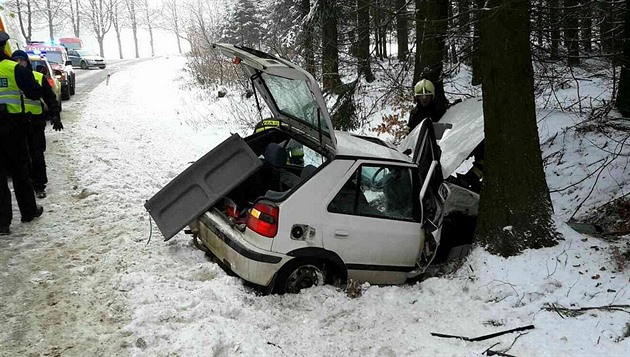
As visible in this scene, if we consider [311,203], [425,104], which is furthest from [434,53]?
[311,203]

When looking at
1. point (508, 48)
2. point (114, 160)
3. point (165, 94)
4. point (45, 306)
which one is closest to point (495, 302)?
point (508, 48)

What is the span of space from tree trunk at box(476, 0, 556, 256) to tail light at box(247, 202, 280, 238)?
7.15ft

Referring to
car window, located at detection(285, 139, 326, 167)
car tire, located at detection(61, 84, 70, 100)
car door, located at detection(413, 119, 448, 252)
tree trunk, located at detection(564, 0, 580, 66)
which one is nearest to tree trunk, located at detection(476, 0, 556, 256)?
car door, located at detection(413, 119, 448, 252)

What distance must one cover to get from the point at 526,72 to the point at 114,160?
695 cm

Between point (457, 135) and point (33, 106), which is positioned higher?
point (33, 106)

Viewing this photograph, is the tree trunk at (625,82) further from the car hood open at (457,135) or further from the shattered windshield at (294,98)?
the shattered windshield at (294,98)

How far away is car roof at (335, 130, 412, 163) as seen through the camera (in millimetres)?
4684

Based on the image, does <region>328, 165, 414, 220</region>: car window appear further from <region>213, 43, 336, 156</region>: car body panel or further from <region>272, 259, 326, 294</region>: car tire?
<region>272, 259, 326, 294</region>: car tire

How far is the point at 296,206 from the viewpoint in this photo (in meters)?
4.31

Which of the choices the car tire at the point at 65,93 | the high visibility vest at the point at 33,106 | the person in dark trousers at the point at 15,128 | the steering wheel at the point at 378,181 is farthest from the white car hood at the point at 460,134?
the car tire at the point at 65,93

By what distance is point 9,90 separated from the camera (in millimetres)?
5793

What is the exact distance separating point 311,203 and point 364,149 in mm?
978

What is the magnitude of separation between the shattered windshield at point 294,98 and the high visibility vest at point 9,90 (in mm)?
2927

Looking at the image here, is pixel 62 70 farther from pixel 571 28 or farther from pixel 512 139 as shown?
pixel 512 139
